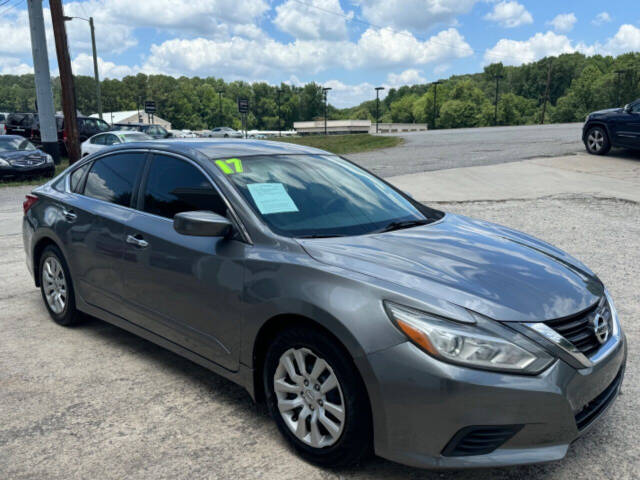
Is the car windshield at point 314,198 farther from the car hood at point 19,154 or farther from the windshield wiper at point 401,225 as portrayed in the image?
the car hood at point 19,154

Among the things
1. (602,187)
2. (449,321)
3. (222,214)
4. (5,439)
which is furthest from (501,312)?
(602,187)

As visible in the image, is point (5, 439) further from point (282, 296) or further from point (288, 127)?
point (288, 127)

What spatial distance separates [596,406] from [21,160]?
1926 centimetres

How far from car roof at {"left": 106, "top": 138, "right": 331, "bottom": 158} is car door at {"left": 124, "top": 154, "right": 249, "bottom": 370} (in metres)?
0.10

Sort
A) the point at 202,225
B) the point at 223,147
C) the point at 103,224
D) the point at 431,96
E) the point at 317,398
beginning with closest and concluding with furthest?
the point at 317,398 → the point at 202,225 → the point at 223,147 → the point at 103,224 → the point at 431,96

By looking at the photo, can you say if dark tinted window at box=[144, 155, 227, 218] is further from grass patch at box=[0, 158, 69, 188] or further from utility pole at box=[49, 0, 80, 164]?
grass patch at box=[0, 158, 69, 188]

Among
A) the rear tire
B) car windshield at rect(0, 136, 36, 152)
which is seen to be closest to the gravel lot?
the rear tire

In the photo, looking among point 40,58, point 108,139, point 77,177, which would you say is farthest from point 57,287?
point 40,58

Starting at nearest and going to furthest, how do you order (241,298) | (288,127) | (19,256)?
(241,298)
(19,256)
(288,127)

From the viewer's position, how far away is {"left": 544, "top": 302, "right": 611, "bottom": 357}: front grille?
2.54 m

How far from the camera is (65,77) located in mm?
17406

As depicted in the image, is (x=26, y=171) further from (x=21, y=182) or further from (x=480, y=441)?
(x=480, y=441)

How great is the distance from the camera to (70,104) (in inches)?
673

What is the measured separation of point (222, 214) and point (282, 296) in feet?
2.49
